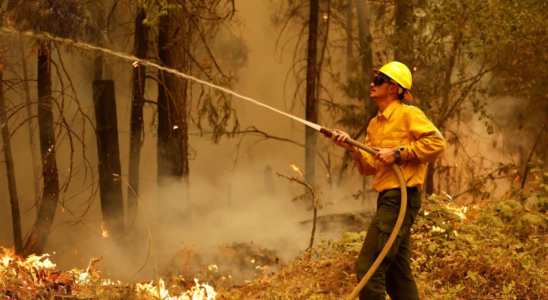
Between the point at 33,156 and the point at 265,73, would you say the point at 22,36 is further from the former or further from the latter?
the point at 265,73

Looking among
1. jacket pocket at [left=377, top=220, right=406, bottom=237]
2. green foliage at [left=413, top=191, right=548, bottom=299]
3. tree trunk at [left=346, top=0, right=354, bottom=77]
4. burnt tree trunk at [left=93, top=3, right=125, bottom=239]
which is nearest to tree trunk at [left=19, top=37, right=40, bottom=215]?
burnt tree trunk at [left=93, top=3, right=125, bottom=239]

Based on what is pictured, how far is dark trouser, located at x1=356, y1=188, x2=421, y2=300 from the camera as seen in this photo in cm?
298

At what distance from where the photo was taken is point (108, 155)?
5582mm

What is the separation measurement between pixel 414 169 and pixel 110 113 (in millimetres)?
3642

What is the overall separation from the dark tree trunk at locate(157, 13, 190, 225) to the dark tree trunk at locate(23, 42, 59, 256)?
1.17 m

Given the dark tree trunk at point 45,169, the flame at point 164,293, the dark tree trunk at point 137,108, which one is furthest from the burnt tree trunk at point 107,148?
the flame at point 164,293

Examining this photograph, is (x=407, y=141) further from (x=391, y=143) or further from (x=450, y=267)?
(x=450, y=267)

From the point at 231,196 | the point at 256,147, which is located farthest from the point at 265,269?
the point at 256,147

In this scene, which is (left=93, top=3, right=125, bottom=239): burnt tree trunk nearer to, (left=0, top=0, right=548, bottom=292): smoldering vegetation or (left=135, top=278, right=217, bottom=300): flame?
(left=0, top=0, right=548, bottom=292): smoldering vegetation

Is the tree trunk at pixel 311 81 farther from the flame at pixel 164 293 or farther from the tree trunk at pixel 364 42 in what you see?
the flame at pixel 164 293

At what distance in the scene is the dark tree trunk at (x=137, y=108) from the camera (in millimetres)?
5625

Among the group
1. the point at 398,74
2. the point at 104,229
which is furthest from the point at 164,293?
the point at 398,74

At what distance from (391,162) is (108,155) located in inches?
141

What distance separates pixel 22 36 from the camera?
15.7 ft
